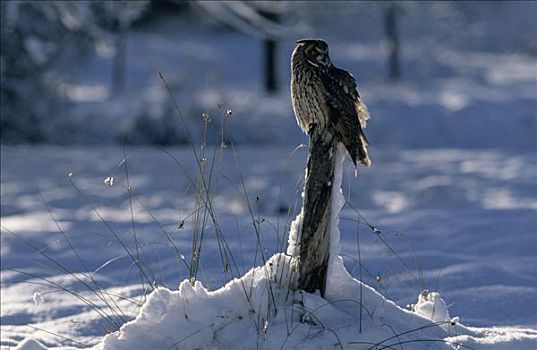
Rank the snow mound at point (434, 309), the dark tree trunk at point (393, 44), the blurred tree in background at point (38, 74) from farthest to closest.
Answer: the dark tree trunk at point (393, 44) → the blurred tree in background at point (38, 74) → the snow mound at point (434, 309)

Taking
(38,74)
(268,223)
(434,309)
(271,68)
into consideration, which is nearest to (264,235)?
(268,223)

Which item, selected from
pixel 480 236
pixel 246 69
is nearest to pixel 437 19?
pixel 246 69

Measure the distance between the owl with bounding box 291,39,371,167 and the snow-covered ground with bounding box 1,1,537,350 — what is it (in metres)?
0.35

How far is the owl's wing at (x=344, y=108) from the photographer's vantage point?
394cm

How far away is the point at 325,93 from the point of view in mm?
3941

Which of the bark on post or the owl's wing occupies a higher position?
the owl's wing

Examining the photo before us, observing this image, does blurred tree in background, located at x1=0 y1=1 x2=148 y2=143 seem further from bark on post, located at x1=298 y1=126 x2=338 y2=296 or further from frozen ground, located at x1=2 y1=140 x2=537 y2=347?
bark on post, located at x1=298 y1=126 x2=338 y2=296

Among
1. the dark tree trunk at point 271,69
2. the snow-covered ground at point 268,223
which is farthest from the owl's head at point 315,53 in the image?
the dark tree trunk at point 271,69

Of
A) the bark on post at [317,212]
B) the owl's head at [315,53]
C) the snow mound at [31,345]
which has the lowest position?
the snow mound at [31,345]

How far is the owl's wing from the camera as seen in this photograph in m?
3.94

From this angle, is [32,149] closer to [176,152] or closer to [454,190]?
[176,152]

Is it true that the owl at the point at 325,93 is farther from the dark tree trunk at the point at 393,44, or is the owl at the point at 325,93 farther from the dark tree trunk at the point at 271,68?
the dark tree trunk at the point at 393,44

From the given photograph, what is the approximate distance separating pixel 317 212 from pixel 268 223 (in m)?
3.47

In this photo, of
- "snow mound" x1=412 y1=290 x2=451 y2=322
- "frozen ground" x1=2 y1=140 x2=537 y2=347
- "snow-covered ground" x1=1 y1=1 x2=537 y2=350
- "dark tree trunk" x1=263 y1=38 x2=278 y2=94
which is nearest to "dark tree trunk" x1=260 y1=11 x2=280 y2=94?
"dark tree trunk" x1=263 y1=38 x2=278 y2=94
